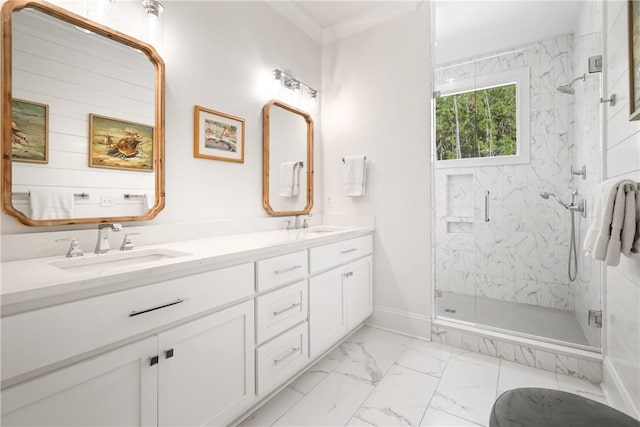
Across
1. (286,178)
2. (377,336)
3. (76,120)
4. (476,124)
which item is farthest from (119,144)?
(476,124)

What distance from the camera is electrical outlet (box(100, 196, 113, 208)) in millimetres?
1390

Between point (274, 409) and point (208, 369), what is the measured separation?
564mm

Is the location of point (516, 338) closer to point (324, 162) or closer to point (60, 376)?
point (324, 162)

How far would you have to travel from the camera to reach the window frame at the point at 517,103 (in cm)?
228

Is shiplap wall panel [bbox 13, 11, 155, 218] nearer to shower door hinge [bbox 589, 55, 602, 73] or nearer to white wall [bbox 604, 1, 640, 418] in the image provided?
white wall [bbox 604, 1, 640, 418]

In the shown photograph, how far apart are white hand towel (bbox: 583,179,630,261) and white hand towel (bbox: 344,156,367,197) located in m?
1.51

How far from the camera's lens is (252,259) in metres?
1.40

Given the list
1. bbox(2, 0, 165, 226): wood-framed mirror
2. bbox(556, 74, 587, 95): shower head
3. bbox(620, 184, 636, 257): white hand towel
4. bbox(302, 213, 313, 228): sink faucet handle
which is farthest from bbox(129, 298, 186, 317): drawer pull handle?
bbox(556, 74, 587, 95): shower head

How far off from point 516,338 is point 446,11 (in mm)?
2493

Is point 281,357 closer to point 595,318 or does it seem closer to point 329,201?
point 329,201

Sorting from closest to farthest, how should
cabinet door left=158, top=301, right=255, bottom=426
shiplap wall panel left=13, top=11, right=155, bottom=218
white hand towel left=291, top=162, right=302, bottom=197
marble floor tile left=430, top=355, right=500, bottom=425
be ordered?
1. cabinet door left=158, top=301, right=255, bottom=426
2. shiplap wall panel left=13, top=11, right=155, bottom=218
3. marble floor tile left=430, top=355, right=500, bottom=425
4. white hand towel left=291, top=162, right=302, bottom=197

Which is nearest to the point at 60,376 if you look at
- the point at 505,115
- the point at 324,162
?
the point at 324,162

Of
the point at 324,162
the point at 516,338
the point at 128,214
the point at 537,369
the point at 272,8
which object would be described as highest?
the point at 272,8

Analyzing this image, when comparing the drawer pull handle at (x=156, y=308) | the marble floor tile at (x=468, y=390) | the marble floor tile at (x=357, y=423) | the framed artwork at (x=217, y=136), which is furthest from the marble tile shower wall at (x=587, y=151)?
the drawer pull handle at (x=156, y=308)
